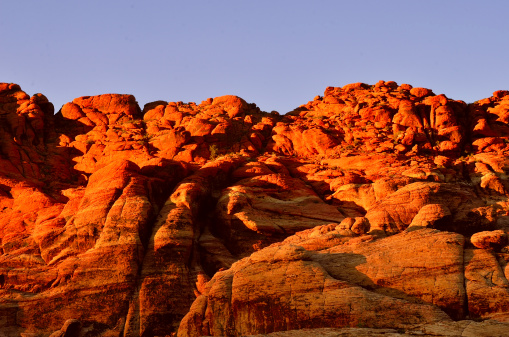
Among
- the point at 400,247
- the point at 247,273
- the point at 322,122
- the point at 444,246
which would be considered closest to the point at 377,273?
the point at 400,247

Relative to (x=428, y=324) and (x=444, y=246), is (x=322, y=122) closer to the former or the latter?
(x=444, y=246)

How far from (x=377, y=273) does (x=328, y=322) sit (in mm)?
A: 4202

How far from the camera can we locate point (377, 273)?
26.4 m

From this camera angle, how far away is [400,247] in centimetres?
2748

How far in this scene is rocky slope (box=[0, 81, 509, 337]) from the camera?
25391 millimetres

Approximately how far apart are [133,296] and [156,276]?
6.07 feet

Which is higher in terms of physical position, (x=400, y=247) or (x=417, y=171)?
(x=417, y=171)

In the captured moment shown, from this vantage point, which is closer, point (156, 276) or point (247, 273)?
point (247, 273)

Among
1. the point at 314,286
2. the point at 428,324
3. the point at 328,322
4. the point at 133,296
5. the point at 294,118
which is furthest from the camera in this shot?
the point at 294,118

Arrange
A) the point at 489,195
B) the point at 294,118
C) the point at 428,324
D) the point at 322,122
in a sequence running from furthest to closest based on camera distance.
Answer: the point at 294,118, the point at 322,122, the point at 489,195, the point at 428,324

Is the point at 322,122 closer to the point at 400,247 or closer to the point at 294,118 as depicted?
the point at 294,118

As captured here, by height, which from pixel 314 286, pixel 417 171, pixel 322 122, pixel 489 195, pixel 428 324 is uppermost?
pixel 322 122

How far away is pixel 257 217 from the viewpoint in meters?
37.4

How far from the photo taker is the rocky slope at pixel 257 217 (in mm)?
25391
